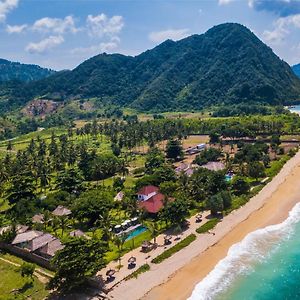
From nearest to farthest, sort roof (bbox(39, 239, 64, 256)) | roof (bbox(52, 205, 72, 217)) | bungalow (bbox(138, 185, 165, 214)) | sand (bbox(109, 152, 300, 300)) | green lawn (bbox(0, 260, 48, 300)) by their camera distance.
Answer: green lawn (bbox(0, 260, 48, 300)) < sand (bbox(109, 152, 300, 300)) < roof (bbox(39, 239, 64, 256)) < bungalow (bbox(138, 185, 165, 214)) < roof (bbox(52, 205, 72, 217))

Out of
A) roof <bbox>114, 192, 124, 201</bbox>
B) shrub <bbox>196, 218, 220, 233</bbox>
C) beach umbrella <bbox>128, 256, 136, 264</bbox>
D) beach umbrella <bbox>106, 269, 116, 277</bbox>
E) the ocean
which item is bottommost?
the ocean

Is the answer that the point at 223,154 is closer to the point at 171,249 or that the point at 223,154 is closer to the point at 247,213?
the point at 247,213

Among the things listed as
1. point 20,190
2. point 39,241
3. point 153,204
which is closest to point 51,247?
point 39,241

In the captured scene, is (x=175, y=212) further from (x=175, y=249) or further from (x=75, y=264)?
(x=75, y=264)

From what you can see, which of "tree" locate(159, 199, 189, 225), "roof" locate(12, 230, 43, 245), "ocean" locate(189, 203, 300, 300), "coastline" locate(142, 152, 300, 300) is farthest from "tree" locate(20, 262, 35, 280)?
"tree" locate(159, 199, 189, 225)

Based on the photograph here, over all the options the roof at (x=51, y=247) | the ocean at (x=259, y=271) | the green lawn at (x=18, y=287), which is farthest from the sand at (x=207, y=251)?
the roof at (x=51, y=247)

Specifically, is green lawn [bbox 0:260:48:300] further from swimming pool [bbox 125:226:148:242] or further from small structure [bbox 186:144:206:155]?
small structure [bbox 186:144:206:155]

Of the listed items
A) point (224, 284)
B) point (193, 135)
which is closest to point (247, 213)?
point (224, 284)

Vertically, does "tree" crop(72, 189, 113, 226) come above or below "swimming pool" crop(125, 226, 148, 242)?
above

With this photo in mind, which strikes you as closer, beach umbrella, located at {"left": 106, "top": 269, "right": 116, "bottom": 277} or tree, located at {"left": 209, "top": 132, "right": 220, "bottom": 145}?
beach umbrella, located at {"left": 106, "top": 269, "right": 116, "bottom": 277}

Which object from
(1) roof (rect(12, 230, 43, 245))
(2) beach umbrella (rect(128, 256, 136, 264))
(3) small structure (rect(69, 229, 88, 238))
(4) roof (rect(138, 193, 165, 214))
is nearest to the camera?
(2) beach umbrella (rect(128, 256, 136, 264))
